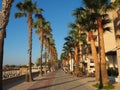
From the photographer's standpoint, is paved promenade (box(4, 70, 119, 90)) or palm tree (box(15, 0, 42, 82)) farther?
palm tree (box(15, 0, 42, 82))

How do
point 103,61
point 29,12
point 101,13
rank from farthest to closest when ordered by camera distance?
point 29,12
point 101,13
point 103,61

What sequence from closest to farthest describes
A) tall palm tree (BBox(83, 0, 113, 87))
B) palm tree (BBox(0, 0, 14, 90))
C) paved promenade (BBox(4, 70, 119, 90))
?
palm tree (BBox(0, 0, 14, 90)) → paved promenade (BBox(4, 70, 119, 90)) → tall palm tree (BBox(83, 0, 113, 87))

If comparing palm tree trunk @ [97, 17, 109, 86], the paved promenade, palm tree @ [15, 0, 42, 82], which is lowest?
the paved promenade

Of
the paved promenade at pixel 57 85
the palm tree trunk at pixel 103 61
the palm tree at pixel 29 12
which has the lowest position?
the paved promenade at pixel 57 85

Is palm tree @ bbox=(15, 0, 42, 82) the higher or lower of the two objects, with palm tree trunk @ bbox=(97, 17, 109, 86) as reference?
higher

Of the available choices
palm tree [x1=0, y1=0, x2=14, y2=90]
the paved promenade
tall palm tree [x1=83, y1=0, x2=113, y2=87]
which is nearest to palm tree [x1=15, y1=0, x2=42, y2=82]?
the paved promenade

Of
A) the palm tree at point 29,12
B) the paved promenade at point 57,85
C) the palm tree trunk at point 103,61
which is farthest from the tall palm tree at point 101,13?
the palm tree at point 29,12

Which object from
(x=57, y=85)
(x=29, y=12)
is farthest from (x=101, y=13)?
(x=29, y=12)

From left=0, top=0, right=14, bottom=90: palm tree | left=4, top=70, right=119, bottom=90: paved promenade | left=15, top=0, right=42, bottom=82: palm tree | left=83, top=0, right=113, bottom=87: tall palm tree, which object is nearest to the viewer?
left=0, top=0, right=14, bottom=90: palm tree

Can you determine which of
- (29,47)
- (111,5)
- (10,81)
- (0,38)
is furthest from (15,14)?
(0,38)

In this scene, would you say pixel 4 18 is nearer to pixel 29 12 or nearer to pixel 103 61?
pixel 103 61

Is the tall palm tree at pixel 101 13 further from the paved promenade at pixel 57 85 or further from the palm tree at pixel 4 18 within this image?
the palm tree at pixel 4 18

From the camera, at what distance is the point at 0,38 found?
12930 millimetres

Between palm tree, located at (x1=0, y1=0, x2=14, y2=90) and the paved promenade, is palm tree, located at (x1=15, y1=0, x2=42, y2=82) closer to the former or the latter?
the paved promenade
